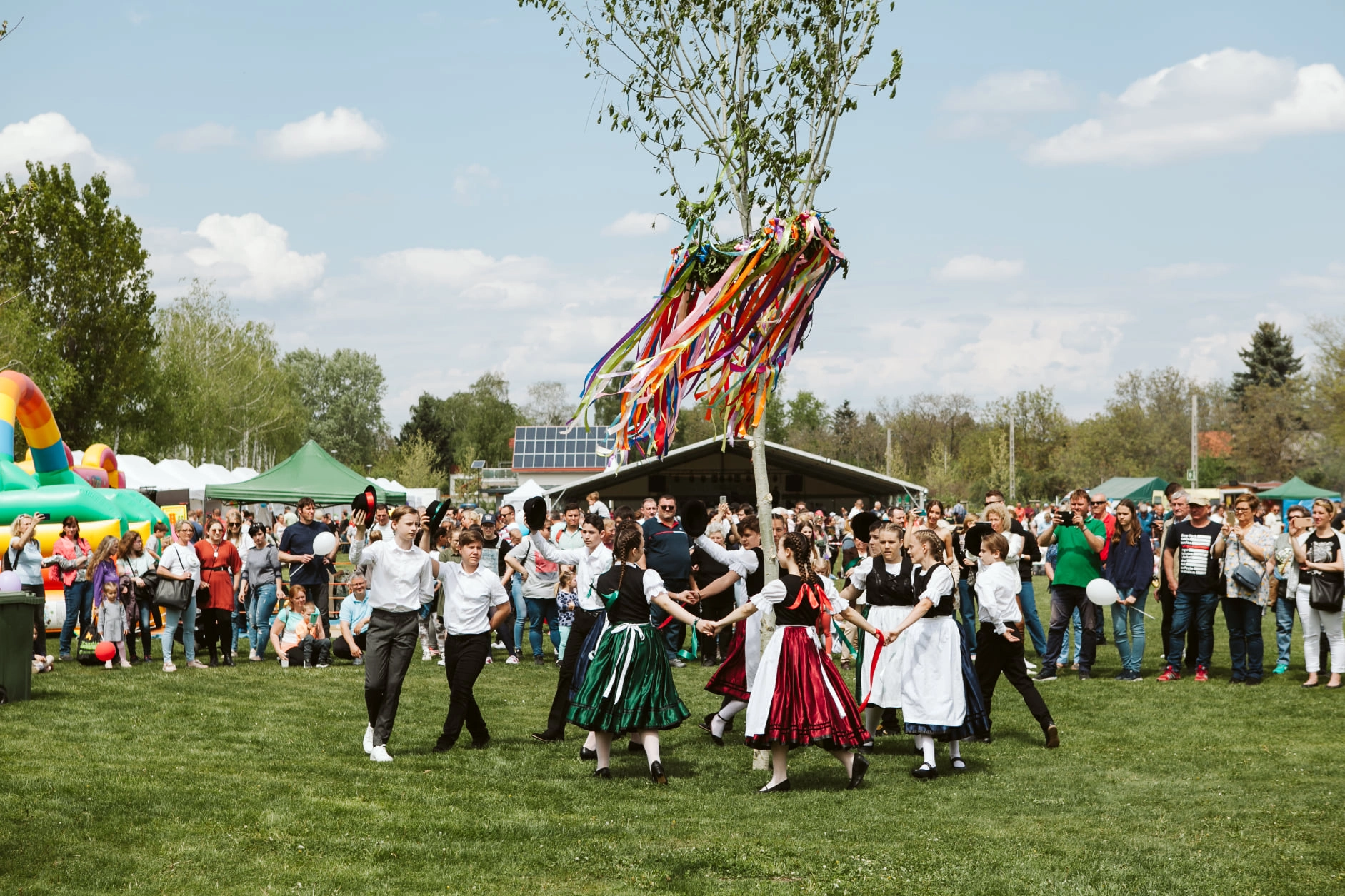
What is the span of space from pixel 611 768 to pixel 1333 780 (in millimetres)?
4751

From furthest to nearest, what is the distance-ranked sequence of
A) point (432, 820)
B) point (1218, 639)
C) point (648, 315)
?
point (1218, 639) < point (648, 315) < point (432, 820)

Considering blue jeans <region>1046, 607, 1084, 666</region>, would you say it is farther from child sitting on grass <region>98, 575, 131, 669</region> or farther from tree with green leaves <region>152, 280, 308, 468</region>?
tree with green leaves <region>152, 280, 308, 468</region>

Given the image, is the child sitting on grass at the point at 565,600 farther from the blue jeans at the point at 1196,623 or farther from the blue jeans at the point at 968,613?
the blue jeans at the point at 1196,623

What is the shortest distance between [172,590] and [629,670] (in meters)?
7.08

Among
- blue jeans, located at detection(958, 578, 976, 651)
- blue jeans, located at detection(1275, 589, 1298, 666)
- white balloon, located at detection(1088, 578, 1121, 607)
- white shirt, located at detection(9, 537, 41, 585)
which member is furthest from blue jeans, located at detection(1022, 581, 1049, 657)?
white shirt, located at detection(9, 537, 41, 585)

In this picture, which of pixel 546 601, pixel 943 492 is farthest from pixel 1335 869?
pixel 943 492

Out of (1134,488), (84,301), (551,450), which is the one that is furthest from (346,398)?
(1134,488)

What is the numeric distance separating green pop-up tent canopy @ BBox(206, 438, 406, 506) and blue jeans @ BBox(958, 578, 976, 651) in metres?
14.7

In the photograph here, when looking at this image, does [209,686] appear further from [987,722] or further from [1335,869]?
[1335,869]

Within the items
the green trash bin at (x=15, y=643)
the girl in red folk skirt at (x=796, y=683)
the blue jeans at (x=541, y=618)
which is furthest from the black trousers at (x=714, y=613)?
the green trash bin at (x=15, y=643)

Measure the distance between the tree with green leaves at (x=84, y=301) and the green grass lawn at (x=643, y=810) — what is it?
3285 centimetres

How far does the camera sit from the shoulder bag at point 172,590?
12398 millimetres

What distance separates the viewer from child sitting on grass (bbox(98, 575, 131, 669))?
12453mm

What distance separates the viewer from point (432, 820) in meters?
6.43
